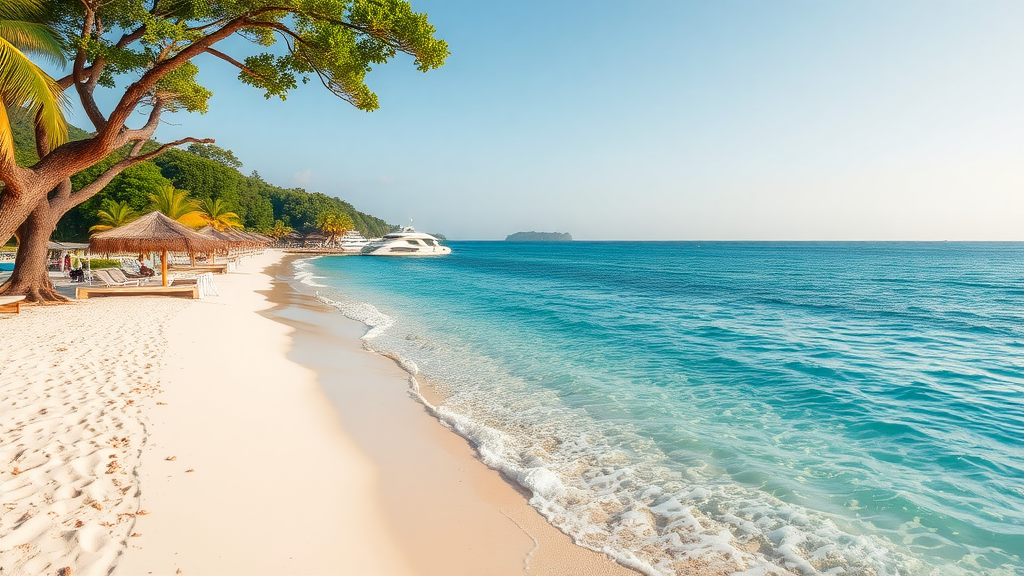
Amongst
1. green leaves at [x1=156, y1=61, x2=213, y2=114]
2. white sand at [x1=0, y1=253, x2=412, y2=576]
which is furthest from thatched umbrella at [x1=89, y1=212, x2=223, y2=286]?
white sand at [x1=0, y1=253, x2=412, y2=576]

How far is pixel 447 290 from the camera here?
25.9 m

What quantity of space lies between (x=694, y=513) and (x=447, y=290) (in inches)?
880

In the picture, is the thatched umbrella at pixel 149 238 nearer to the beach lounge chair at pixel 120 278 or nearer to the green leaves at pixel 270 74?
the beach lounge chair at pixel 120 278

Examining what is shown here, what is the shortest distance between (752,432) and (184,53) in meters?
10.8

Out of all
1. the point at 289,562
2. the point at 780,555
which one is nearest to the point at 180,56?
the point at 289,562

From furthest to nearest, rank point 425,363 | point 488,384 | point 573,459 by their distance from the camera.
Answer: point 425,363 < point 488,384 < point 573,459

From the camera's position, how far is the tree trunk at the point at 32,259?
11.7m

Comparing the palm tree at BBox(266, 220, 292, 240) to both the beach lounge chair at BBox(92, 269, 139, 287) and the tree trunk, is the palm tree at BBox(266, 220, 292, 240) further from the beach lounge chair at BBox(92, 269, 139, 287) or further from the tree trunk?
the tree trunk

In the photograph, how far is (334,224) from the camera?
95438 mm

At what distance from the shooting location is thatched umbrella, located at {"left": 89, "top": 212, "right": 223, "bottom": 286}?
598 inches

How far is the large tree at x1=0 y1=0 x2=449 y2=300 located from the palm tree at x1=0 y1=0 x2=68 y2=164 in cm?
28

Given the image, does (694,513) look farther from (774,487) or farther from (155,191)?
(155,191)

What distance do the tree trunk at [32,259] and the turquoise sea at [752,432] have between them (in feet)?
28.4

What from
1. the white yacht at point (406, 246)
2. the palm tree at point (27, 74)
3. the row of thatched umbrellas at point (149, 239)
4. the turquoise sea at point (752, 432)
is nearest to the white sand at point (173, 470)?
the turquoise sea at point (752, 432)
